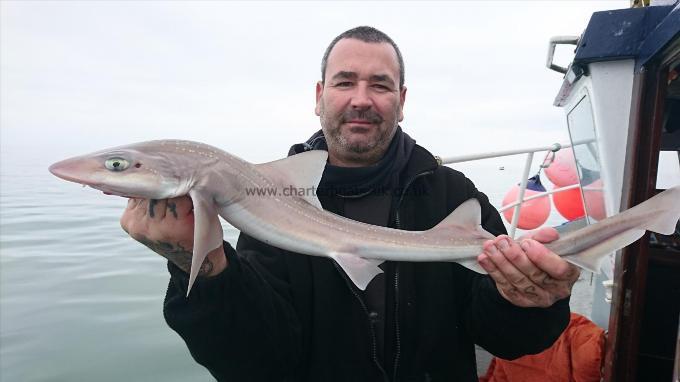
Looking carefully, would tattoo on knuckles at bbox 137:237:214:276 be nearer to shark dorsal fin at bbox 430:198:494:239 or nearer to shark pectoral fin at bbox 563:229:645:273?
shark dorsal fin at bbox 430:198:494:239

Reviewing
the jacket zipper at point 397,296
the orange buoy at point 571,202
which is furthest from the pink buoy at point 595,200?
the orange buoy at point 571,202

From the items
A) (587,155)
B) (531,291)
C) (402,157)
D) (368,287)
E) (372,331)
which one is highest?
(587,155)

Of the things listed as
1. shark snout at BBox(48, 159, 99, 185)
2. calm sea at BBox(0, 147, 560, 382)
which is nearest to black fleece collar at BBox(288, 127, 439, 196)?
shark snout at BBox(48, 159, 99, 185)

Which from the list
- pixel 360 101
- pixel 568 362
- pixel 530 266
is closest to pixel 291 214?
pixel 360 101

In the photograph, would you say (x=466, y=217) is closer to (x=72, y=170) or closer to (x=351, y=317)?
(x=351, y=317)

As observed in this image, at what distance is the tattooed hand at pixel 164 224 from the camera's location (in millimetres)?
1939

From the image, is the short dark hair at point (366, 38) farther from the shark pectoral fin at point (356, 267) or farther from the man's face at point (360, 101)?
the shark pectoral fin at point (356, 267)

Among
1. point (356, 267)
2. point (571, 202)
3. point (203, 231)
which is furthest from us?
point (571, 202)

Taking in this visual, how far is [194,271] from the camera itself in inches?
71.0

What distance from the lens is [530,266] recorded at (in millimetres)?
2109

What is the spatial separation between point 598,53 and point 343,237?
9.50 feet

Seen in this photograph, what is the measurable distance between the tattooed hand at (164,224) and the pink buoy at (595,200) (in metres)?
3.80

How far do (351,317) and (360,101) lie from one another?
1487 mm

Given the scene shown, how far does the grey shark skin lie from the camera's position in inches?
72.1
